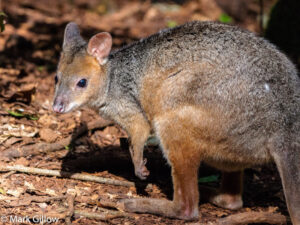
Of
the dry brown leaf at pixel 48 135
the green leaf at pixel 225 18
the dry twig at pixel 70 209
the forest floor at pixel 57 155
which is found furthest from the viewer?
the green leaf at pixel 225 18

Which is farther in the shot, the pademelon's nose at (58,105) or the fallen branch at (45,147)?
the fallen branch at (45,147)

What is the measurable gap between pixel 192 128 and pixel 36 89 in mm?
3594

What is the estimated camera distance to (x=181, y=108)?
473cm

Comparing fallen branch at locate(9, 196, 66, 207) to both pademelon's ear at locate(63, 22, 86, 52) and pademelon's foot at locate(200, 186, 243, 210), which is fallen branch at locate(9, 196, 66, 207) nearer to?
pademelon's ear at locate(63, 22, 86, 52)

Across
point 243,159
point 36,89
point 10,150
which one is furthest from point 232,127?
point 36,89

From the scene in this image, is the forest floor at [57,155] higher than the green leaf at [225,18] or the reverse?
the reverse

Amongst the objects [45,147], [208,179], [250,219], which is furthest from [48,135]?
[250,219]

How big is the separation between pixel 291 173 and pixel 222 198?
1.31 m

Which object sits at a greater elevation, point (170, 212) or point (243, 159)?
point (243, 159)

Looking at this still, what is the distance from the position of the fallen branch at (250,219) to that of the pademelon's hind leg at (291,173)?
0.39 meters

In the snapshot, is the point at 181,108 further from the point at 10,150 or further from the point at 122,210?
the point at 10,150

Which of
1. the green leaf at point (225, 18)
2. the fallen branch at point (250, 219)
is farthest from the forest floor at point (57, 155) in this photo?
the green leaf at point (225, 18)

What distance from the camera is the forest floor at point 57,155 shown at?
4918 millimetres

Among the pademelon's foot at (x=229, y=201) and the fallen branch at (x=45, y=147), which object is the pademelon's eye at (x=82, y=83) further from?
the pademelon's foot at (x=229, y=201)
